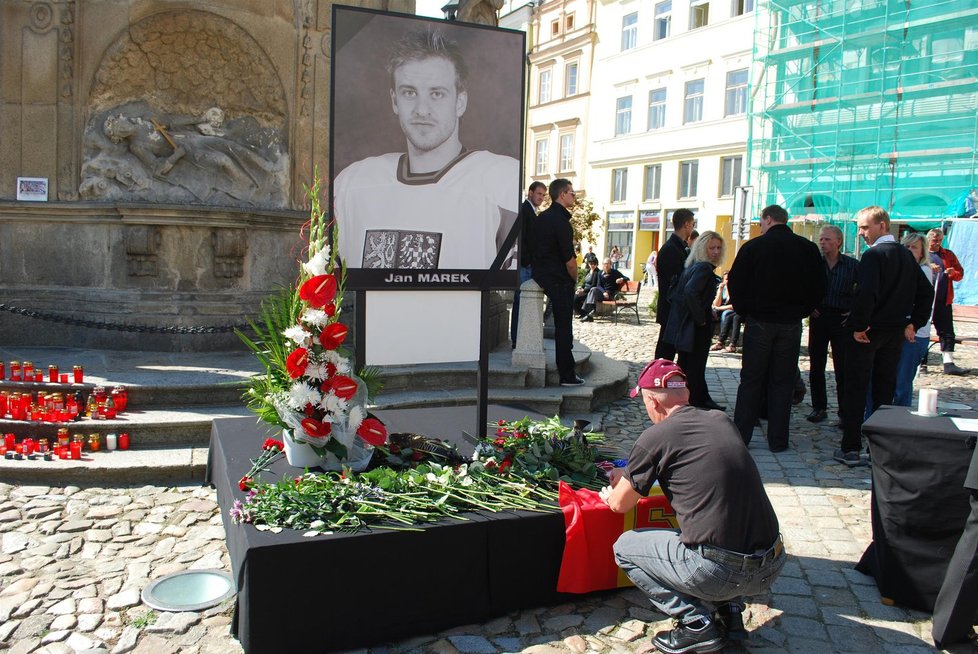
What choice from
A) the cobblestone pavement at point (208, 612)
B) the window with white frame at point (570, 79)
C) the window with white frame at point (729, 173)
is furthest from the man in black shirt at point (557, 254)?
the window with white frame at point (570, 79)

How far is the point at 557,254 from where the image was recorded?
743cm

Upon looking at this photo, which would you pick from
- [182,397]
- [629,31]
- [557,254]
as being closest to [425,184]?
[557,254]

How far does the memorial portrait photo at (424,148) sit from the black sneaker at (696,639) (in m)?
2.46

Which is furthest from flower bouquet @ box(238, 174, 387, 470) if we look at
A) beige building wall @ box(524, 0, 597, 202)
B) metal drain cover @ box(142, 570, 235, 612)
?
beige building wall @ box(524, 0, 597, 202)

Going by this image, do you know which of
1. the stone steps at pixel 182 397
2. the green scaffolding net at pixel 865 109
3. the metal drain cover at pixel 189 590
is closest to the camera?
the metal drain cover at pixel 189 590

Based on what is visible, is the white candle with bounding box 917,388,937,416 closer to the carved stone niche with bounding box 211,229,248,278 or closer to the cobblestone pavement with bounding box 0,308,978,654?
the cobblestone pavement with bounding box 0,308,978,654

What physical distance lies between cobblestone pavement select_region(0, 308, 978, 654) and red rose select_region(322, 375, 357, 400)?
3.72 feet

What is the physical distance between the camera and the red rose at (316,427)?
409 centimetres

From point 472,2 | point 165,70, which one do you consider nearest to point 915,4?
point 472,2

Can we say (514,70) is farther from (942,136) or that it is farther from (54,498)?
(942,136)

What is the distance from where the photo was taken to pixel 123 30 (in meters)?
7.82

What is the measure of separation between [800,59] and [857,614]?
26886 millimetres

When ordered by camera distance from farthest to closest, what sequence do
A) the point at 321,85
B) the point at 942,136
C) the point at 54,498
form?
the point at 942,136, the point at 321,85, the point at 54,498

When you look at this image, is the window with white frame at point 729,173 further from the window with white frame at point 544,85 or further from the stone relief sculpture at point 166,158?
Answer: the stone relief sculpture at point 166,158
